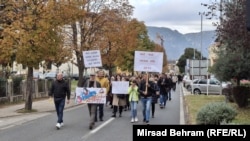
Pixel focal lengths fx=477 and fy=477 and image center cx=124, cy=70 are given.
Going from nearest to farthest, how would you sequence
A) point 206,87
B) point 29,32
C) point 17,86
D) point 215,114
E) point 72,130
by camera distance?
point 215,114 → point 72,130 → point 29,32 → point 17,86 → point 206,87

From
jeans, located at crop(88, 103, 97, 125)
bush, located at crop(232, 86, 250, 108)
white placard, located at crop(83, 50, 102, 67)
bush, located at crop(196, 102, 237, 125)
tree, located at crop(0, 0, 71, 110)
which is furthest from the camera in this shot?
bush, located at crop(232, 86, 250, 108)

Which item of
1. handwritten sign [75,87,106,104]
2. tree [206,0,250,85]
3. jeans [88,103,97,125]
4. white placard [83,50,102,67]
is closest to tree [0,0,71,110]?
white placard [83,50,102,67]

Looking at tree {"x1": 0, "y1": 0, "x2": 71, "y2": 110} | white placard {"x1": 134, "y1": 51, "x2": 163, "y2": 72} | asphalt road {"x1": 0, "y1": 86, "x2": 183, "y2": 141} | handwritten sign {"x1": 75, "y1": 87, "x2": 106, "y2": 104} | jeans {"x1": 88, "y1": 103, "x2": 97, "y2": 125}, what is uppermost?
tree {"x1": 0, "y1": 0, "x2": 71, "y2": 110}

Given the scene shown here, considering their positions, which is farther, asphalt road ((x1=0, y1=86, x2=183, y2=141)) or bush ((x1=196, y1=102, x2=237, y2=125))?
asphalt road ((x1=0, y1=86, x2=183, y2=141))

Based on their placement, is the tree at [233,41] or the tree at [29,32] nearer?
the tree at [233,41]

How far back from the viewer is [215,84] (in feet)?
146

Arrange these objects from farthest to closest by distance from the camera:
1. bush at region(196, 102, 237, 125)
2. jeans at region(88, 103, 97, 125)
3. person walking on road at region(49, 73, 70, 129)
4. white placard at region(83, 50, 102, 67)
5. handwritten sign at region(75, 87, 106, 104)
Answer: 1. white placard at region(83, 50, 102, 67)
2. handwritten sign at region(75, 87, 106, 104)
3. jeans at region(88, 103, 97, 125)
4. person walking on road at region(49, 73, 70, 129)
5. bush at region(196, 102, 237, 125)

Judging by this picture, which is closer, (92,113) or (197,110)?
(92,113)

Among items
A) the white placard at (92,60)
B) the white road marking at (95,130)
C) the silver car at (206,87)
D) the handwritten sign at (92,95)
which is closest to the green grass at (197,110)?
the white road marking at (95,130)

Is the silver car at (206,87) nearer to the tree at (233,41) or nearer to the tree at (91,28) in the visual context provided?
the tree at (91,28)

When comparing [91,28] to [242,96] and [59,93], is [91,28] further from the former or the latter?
[59,93]

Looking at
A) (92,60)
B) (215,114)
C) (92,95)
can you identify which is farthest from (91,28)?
(215,114)

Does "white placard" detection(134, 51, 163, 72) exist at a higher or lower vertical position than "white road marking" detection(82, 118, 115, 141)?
higher

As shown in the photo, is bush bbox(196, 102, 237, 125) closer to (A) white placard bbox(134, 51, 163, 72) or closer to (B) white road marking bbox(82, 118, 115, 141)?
(B) white road marking bbox(82, 118, 115, 141)
